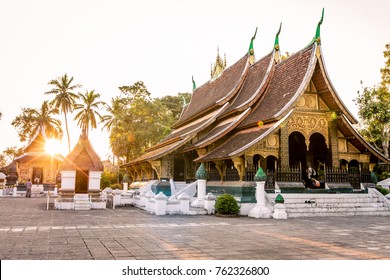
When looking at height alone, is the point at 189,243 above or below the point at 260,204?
below

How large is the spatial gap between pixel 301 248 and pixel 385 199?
10.3 m

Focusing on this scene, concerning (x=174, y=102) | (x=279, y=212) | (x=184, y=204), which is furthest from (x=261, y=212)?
(x=174, y=102)

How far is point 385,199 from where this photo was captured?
46.4ft

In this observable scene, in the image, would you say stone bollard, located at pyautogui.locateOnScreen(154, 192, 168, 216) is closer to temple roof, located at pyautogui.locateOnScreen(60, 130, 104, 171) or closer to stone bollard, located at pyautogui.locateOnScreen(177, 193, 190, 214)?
stone bollard, located at pyautogui.locateOnScreen(177, 193, 190, 214)

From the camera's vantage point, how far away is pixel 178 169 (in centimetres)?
2055

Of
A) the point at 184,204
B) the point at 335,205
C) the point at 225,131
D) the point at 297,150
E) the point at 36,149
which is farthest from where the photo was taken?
the point at 36,149

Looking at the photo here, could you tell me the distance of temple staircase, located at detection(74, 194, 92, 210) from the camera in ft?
51.3

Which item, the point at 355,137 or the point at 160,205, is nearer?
the point at 160,205

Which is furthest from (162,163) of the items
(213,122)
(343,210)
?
(343,210)

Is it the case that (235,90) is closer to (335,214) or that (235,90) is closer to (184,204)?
(184,204)

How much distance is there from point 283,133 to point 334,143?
108 inches

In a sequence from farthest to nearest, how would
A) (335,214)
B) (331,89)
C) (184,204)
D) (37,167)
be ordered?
1. (37,167)
2. (331,89)
3. (335,214)
4. (184,204)

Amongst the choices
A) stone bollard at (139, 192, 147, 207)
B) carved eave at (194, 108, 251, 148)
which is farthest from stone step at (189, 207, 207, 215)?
carved eave at (194, 108, 251, 148)

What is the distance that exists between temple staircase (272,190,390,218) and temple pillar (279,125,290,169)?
1.54 m
